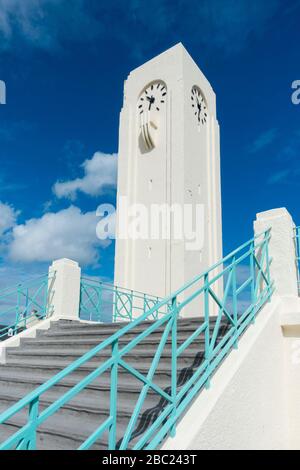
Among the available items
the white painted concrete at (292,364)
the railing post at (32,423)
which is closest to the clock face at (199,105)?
the white painted concrete at (292,364)

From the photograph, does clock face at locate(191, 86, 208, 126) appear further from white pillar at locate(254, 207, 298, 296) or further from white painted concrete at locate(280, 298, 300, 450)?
white painted concrete at locate(280, 298, 300, 450)

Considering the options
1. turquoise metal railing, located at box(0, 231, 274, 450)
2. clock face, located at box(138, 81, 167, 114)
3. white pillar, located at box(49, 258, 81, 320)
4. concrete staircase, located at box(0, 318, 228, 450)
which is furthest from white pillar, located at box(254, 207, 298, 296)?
clock face, located at box(138, 81, 167, 114)

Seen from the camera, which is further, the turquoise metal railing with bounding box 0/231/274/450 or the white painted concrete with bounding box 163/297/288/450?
the white painted concrete with bounding box 163/297/288/450

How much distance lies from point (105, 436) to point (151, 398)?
1.91ft

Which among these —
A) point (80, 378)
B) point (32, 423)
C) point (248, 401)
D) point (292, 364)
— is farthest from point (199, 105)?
point (32, 423)

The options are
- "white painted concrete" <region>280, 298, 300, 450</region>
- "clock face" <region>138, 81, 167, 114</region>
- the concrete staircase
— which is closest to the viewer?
the concrete staircase

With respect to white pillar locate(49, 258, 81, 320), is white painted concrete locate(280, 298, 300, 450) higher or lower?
lower

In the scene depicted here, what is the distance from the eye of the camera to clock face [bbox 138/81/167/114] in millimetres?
15969

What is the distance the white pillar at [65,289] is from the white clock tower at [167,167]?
637 centimetres

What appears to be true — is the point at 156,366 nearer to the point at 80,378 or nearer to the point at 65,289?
the point at 80,378

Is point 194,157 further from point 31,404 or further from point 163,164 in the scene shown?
point 31,404

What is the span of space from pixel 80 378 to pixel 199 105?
48.3 feet

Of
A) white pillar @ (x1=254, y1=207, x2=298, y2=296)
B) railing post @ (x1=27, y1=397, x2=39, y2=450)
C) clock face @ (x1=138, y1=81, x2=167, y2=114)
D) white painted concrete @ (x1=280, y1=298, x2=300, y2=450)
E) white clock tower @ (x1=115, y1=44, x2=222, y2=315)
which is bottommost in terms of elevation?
railing post @ (x1=27, y1=397, x2=39, y2=450)

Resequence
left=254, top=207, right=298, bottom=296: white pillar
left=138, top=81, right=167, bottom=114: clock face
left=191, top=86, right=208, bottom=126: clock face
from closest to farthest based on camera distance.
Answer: left=254, top=207, right=298, bottom=296: white pillar → left=138, top=81, right=167, bottom=114: clock face → left=191, top=86, right=208, bottom=126: clock face
